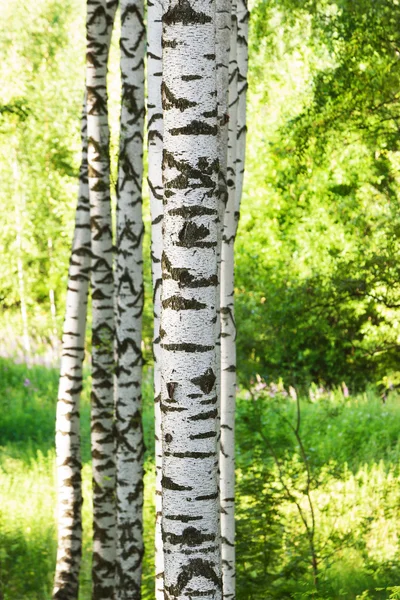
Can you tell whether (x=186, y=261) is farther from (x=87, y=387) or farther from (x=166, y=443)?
(x=87, y=387)

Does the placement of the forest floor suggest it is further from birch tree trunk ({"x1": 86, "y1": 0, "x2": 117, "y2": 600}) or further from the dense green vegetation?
the dense green vegetation

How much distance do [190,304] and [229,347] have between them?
2.43 metres

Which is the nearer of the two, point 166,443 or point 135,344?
point 166,443

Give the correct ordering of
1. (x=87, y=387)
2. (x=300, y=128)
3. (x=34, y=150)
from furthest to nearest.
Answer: (x=34, y=150) < (x=87, y=387) < (x=300, y=128)

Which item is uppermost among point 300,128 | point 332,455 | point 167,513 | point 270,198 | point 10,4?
point 10,4

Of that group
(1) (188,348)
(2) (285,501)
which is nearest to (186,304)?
(1) (188,348)

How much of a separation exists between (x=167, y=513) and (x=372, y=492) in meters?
6.99

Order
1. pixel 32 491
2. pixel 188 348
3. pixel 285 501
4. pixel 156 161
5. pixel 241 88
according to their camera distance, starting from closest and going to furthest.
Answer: pixel 188 348 < pixel 156 161 < pixel 241 88 < pixel 285 501 < pixel 32 491

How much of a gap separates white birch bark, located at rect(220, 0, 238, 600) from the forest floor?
0.52m

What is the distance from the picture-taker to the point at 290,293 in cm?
743

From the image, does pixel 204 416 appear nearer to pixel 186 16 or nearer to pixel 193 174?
pixel 193 174

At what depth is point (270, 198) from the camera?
18.1 meters

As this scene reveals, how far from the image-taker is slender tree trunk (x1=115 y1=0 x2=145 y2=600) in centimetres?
594

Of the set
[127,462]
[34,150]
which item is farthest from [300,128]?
[34,150]
